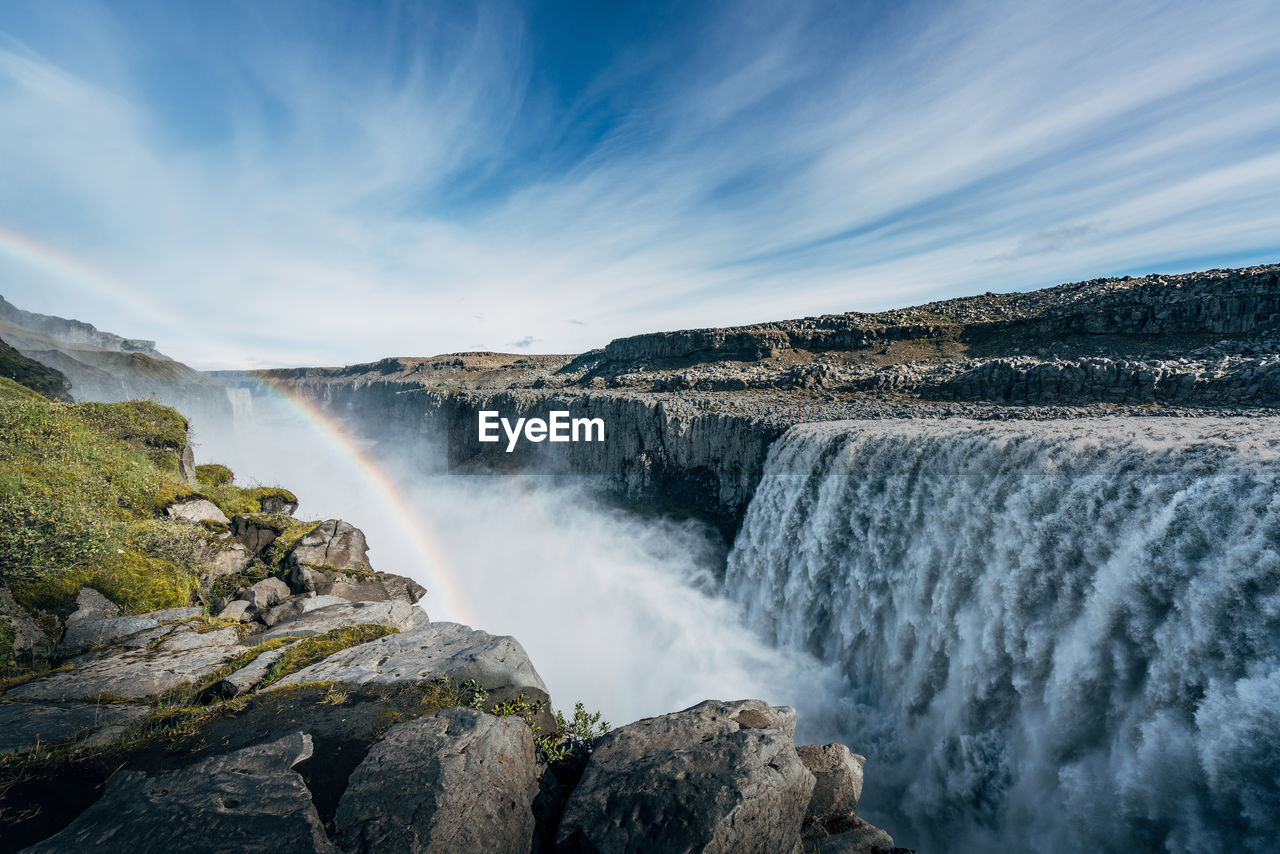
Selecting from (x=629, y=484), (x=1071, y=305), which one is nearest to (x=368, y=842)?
(x=629, y=484)

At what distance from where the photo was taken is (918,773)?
13938 millimetres

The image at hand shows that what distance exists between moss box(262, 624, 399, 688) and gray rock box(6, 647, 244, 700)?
3.49 ft

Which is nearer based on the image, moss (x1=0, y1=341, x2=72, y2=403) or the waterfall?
the waterfall

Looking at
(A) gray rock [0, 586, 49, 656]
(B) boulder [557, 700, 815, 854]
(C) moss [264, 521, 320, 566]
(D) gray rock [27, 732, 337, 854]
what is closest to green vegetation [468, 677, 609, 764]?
(B) boulder [557, 700, 815, 854]

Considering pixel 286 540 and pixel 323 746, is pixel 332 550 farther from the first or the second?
pixel 323 746

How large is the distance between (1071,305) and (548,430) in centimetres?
4679

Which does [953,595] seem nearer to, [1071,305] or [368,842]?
[368,842]

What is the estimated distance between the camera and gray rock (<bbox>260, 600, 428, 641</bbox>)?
11391 millimetres

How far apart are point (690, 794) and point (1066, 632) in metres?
10.3

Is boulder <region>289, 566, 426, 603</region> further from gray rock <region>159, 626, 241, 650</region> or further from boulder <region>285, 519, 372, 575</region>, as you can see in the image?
gray rock <region>159, 626, 241, 650</region>

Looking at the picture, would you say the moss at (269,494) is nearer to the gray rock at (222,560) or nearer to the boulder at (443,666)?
the gray rock at (222,560)

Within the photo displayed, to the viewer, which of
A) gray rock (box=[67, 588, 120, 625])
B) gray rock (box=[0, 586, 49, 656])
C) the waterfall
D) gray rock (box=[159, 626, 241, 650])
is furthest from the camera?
gray rock (box=[67, 588, 120, 625])

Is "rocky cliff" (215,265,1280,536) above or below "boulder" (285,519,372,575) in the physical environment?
above

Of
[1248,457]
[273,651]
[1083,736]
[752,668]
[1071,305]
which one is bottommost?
[752,668]
